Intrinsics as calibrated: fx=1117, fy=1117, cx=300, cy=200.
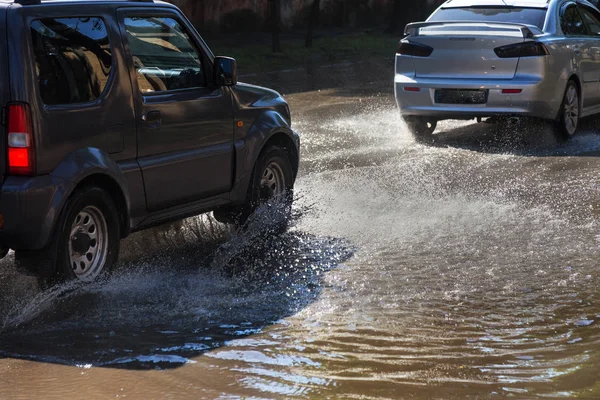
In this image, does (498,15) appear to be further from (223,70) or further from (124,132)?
(124,132)

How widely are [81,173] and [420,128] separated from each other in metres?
7.34

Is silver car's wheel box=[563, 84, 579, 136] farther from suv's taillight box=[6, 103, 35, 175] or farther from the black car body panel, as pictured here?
suv's taillight box=[6, 103, 35, 175]

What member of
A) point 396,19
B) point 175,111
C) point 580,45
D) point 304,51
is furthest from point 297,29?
point 175,111

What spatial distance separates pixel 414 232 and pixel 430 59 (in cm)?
462

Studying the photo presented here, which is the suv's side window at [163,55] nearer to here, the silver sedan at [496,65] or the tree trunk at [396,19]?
the silver sedan at [496,65]

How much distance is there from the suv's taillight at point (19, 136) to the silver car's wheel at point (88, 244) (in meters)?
0.52

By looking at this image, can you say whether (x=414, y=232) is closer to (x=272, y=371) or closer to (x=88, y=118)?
(x=88, y=118)

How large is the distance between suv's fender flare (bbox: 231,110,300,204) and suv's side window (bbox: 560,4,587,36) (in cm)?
560

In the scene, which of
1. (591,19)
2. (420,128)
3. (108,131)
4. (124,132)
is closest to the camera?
(108,131)

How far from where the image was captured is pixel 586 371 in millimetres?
4922

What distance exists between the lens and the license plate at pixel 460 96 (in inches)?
470

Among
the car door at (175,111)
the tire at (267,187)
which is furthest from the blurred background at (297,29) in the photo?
the car door at (175,111)

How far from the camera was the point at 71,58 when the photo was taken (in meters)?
6.30

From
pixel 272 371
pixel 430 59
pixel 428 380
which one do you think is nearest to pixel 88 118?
pixel 272 371
